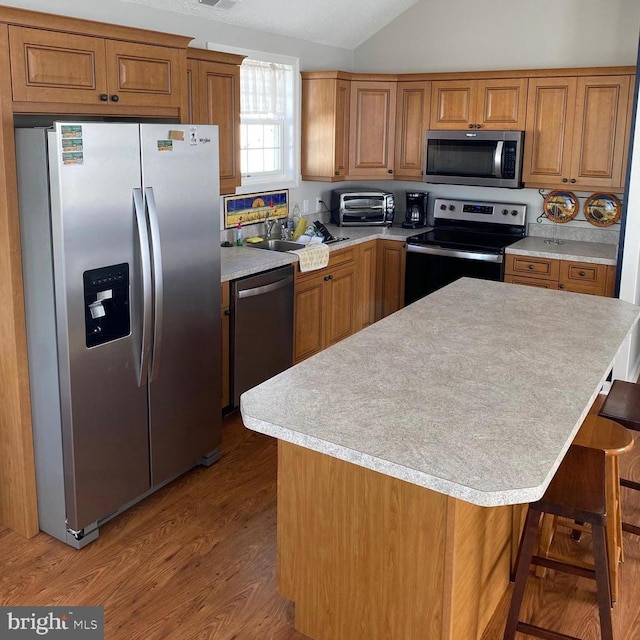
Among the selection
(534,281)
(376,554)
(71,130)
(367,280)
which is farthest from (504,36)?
(376,554)

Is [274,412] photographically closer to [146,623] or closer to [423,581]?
[423,581]

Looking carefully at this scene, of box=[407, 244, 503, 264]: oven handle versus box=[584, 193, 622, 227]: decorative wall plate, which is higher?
box=[584, 193, 622, 227]: decorative wall plate

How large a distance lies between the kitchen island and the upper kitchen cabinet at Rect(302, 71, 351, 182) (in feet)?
10.1

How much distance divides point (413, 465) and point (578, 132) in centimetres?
391

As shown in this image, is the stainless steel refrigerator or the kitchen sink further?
the kitchen sink

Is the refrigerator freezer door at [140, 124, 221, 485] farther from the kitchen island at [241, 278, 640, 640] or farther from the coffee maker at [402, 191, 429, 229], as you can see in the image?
the coffee maker at [402, 191, 429, 229]

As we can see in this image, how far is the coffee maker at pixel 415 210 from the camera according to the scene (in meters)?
5.95

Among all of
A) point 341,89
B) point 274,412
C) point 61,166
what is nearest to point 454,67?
point 341,89

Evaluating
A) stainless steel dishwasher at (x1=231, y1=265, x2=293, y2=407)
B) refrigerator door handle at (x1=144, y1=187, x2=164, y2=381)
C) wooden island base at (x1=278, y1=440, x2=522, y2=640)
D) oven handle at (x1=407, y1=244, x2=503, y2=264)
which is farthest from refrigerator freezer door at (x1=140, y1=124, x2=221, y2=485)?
oven handle at (x1=407, y1=244, x2=503, y2=264)

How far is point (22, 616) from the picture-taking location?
2631mm

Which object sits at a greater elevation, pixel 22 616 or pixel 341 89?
pixel 341 89

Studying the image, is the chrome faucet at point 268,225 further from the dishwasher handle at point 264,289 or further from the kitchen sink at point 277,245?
the dishwasher handle at point 264,289

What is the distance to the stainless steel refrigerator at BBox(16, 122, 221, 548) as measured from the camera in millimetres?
2771

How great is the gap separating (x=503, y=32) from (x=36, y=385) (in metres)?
4.29
